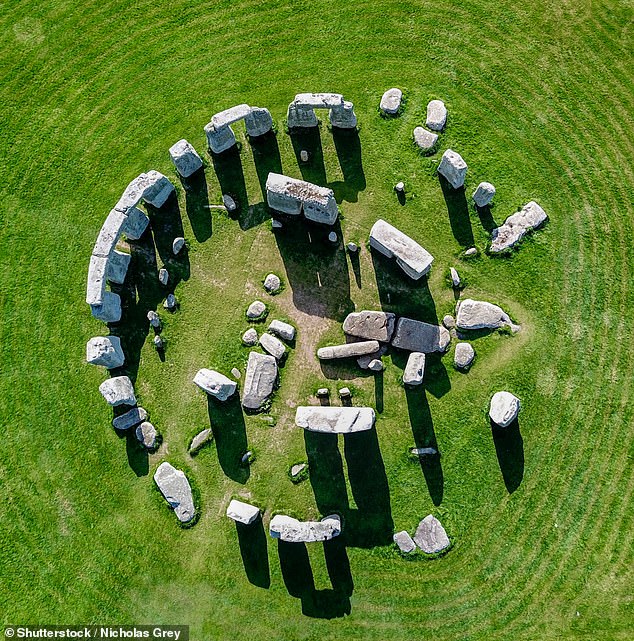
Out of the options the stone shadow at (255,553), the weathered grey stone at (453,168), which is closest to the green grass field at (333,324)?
A: the stone shadow at (255,553)

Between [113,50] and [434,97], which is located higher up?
[113,50]

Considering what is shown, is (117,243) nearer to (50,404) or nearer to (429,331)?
(50,404)

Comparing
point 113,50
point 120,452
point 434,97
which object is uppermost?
point 113,50

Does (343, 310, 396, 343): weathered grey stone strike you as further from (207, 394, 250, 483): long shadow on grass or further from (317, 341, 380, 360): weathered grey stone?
(207, 394, 250, 483): long shadow on grass

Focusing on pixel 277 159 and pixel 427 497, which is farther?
pixel 277 159

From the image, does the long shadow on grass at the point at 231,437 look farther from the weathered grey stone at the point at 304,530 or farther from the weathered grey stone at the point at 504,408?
the weathered grey stone at the point at 504,408

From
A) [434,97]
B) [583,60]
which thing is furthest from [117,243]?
[583,60]
